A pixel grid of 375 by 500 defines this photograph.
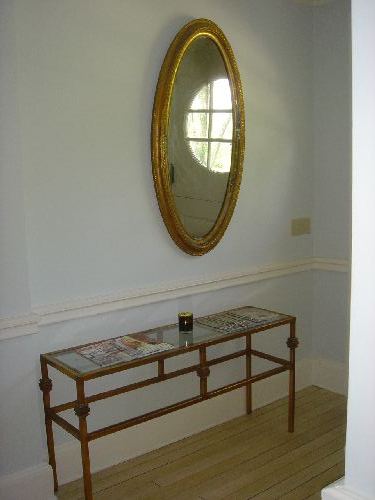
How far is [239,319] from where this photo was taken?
2768mm

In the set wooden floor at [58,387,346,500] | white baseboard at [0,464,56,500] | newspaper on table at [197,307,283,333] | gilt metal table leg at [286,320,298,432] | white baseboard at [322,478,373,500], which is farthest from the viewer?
gilt metal table leg at [286,320,298,432]

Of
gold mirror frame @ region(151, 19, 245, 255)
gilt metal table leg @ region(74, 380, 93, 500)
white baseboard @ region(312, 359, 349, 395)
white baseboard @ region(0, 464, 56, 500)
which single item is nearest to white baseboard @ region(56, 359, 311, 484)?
white baseboard @ region(0, 464, 56, 500)

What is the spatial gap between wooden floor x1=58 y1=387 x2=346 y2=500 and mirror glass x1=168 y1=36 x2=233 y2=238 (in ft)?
3.77

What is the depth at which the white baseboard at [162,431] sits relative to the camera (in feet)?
8.02

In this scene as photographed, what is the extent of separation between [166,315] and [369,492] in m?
1.94

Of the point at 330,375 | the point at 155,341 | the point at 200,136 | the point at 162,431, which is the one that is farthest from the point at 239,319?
the point at 330,375

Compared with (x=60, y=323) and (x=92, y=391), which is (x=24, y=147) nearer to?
(x=60, y=323)

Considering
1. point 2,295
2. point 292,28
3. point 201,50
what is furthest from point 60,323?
point 292,28

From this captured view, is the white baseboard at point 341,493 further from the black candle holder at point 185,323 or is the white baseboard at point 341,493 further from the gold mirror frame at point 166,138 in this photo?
the gold mirror frame at point 166,138

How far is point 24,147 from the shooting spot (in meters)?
2.15

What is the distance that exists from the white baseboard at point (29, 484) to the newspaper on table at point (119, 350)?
1.76 feet

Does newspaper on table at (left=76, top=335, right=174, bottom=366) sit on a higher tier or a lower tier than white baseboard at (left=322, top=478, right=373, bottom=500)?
lower

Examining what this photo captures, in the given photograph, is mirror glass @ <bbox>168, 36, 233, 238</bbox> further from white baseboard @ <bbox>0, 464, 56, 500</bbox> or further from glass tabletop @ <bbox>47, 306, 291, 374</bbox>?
white baseboard @ <bbox>0, 464, 56, 500</bbox>

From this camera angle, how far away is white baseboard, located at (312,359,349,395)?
11.3 feet
